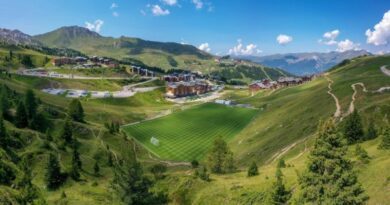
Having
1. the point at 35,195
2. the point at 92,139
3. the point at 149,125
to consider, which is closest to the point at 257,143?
the point at 92,139

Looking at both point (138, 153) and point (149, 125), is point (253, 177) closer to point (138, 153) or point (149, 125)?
point (138, 153)

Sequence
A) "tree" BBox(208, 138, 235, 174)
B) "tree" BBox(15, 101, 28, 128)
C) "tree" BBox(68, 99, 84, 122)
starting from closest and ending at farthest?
"tree" BBox(208, 138, 235, 174) → "tree" BBox(15, 101, 28, 128) → "tree" BBox(68, 99, 84, 122)

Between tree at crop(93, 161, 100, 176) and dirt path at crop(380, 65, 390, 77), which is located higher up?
dirt path at crop(380, 65, 390, 77)

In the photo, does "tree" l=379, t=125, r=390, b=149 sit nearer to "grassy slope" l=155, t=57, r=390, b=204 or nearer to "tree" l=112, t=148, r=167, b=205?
"grassy slope" l=155, t=57, r=390, b=204

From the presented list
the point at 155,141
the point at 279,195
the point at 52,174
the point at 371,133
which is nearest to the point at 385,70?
the point at 155,141

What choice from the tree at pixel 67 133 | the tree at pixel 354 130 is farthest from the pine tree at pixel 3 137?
the tree at pixel 354 130

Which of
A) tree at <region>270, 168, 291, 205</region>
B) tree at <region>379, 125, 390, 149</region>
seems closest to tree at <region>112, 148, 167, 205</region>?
tree at <region>270, 168, 291, 205</region>

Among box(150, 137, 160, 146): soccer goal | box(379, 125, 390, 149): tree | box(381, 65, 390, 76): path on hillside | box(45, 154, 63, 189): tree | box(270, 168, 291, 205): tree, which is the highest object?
box(381, 65, 390, 76): path on hillside
